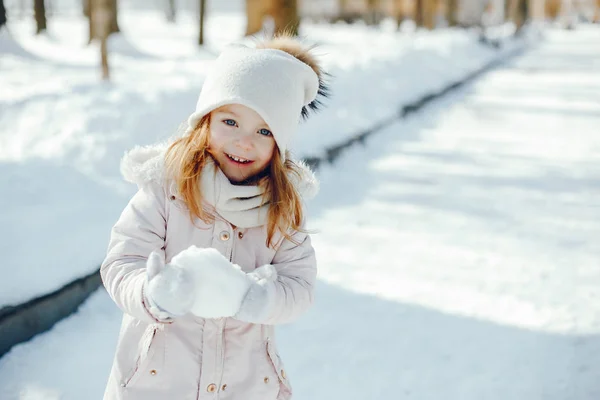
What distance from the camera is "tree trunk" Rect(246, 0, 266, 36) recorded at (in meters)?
16.1

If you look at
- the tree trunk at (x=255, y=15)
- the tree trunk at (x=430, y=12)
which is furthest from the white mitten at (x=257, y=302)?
the tree trunk at (x=430, y=12)

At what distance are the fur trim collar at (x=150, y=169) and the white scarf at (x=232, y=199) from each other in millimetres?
129

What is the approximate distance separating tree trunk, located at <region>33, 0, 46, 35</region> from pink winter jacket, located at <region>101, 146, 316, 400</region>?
18.3 meters

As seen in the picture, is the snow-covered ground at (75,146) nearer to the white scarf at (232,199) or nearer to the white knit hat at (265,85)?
the white knit hat at (265,85)

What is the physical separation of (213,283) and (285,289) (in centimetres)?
28

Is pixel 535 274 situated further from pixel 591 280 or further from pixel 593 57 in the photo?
pixel 593 57

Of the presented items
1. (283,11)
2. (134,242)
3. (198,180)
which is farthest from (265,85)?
(283,11)

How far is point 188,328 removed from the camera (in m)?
1.82

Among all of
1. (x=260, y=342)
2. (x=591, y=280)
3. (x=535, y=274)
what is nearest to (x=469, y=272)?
(x=535, y=274)

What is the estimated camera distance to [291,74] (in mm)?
1872

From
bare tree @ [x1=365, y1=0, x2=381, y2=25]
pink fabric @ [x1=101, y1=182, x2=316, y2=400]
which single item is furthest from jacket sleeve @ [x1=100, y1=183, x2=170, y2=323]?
bare tree @ [x1=365, y1=0, x2=381, y2=25]

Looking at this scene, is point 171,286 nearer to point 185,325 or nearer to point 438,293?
point 185,325

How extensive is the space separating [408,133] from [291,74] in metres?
7.47

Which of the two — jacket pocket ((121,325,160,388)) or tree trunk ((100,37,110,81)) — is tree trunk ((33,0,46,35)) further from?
jacket pocket ((121,325,160,388))
